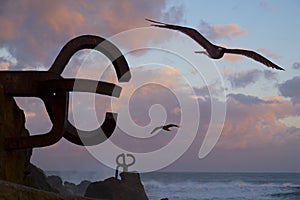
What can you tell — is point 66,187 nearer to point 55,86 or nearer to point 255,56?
point 55,86

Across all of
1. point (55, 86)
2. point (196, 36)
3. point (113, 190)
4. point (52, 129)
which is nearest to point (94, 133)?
point (52, 129)

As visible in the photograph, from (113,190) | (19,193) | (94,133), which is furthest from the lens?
(113,190)

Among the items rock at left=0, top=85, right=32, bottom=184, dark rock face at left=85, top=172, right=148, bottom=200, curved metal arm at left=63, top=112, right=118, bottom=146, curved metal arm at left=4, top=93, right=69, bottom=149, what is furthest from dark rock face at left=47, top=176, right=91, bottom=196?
curved metal arm at left=4, top=93, right=69, bottom=149

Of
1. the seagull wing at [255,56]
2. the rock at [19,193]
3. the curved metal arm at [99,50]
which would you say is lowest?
the rock at [19,193]

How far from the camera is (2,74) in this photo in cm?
Result: 861

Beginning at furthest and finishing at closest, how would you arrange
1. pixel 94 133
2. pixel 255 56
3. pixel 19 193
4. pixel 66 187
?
pixel 66 187 < pixel 94 133 < pixel 255 56 < pixel 19 193

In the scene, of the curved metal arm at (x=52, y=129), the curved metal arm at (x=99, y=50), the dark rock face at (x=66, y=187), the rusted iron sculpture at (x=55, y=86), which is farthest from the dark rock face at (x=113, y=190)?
the curved metal arm at (x=52, y=129)

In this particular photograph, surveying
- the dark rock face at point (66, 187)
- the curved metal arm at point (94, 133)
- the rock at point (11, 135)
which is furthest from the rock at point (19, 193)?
the dark rock face at point (66, 187)

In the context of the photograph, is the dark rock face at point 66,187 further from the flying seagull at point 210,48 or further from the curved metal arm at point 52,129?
the flying seagull at point 210,48

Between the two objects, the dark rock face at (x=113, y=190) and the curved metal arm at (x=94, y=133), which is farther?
the dark rock face at (x=113, y=190)

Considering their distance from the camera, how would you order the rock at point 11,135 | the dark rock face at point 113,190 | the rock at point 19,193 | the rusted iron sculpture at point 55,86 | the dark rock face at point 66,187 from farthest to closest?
the dark rock face at point 66,187 → the dark rock face at point 113,190 → the rusted iron sculpture at point 55,86 → the rock at point 11,135 → the rock at point 19,193

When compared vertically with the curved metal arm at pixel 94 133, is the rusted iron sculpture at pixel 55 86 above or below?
above

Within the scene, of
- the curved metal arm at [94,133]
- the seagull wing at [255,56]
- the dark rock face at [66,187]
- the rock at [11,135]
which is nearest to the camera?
the seagull wing at [255,56]

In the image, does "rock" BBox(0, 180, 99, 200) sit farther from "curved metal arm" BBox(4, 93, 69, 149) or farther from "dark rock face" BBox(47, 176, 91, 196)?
"dark rock face" BBox(47, 176, 91, 196)
